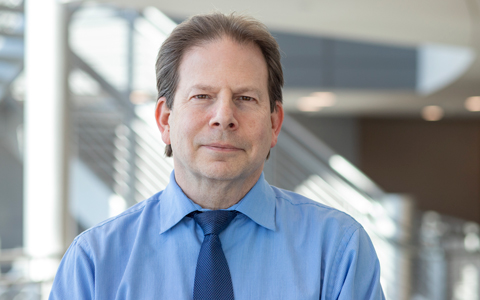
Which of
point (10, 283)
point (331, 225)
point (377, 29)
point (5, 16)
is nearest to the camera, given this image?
point (331, 225)

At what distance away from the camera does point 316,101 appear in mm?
9914

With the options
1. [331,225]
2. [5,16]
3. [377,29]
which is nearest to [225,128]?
[331,225]

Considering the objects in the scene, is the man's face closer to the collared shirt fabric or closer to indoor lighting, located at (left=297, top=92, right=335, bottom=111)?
the collared shirt fabric

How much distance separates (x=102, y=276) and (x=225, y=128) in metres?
0.42

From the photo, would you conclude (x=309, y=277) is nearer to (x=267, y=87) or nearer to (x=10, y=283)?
(x=267, y=87)

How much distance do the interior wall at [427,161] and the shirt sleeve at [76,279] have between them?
11687 mm

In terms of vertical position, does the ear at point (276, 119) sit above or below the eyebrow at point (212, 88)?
below

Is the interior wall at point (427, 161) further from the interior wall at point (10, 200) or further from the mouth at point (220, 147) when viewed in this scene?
the mouth at point (220, 147)

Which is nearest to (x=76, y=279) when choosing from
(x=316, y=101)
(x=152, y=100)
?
(x=152, y=100)

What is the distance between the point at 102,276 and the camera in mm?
1161

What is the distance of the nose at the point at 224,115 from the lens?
1135 millimetres

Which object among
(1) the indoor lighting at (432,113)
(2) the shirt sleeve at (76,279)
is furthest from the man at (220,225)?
(1) the indoor lighting at (432,113)

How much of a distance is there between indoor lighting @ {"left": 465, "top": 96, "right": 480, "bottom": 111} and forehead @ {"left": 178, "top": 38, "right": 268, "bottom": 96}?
849 cm

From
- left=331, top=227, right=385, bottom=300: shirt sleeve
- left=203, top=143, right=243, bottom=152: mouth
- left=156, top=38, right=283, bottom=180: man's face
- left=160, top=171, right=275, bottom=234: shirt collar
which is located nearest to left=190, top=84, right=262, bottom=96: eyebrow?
left=156, top=38, right=283, bottom=180: man's face
